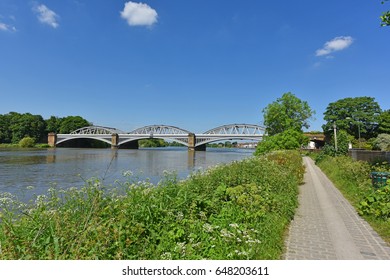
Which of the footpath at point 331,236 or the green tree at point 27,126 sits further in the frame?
the green tree at point 27,126

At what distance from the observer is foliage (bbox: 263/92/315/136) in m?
38.1

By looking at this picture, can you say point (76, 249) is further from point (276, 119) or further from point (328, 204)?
point (276, 119)

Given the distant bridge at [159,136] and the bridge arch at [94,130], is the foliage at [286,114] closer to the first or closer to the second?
the distant bridge at [159,136]

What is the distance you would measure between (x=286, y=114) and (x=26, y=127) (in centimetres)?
8830

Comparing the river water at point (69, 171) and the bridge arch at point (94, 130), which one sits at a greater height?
the bridge arch at point (94, 130)

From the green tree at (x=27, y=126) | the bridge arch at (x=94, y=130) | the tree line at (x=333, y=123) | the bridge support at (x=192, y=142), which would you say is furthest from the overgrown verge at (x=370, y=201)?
the green tree at (x=27, y=126)

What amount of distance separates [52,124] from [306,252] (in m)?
112

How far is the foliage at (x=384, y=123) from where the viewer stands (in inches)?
2076

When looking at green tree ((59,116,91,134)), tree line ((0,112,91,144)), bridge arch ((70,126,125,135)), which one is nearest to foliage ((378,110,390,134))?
bridge arch ((70,126,125,135))

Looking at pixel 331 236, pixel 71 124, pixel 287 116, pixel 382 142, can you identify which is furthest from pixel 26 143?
pixel 331 236

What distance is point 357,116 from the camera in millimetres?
58344

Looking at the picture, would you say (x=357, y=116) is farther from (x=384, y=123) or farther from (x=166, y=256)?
(x=166, y=256)

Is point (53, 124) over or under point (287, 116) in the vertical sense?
over

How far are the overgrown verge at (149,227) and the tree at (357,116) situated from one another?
193 feet
